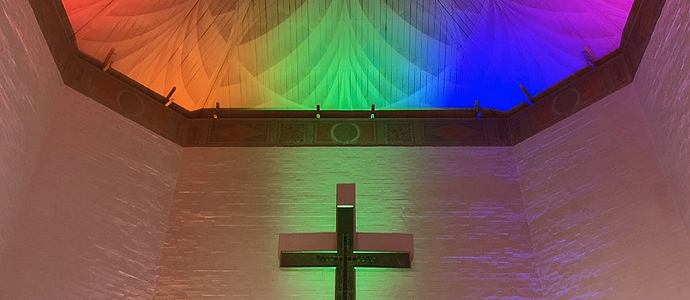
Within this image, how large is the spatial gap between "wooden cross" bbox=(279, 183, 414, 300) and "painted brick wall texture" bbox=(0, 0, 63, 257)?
185 cm

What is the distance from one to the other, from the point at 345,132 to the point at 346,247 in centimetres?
173

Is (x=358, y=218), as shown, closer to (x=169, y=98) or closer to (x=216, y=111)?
(x=216, y=111)

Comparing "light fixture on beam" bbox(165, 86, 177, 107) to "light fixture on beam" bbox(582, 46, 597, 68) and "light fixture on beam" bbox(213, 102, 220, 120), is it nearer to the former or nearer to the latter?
"light fixture on beam" bbox(213, 102, 220, 120)

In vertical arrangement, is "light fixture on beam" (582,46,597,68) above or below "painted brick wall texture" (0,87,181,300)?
above

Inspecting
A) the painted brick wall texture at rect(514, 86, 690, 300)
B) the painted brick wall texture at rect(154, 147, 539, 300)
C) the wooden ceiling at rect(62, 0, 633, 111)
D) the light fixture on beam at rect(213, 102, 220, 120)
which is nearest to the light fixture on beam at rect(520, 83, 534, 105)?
the wooden ceiling at rect(62, 0, 633, 111)

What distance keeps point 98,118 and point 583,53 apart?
13.9 feet

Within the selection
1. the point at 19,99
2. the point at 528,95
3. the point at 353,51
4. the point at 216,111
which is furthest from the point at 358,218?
the point at 19,99

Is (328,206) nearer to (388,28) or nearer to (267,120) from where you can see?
(267,120)

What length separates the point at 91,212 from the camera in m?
4.54

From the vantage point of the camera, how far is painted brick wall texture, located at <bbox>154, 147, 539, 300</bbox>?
463 centimetres

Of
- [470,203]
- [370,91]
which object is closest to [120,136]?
[370,91]

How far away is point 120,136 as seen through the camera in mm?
5043

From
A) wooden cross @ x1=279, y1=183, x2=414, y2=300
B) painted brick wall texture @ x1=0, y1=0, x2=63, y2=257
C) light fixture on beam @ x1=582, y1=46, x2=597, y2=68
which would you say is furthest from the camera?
light fixture on beam @ x1=582, y1=46, x2=597, y2=68

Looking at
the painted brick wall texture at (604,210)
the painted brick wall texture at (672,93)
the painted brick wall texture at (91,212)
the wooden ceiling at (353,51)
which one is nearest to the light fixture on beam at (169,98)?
the wooden ceiling at (353,51)
